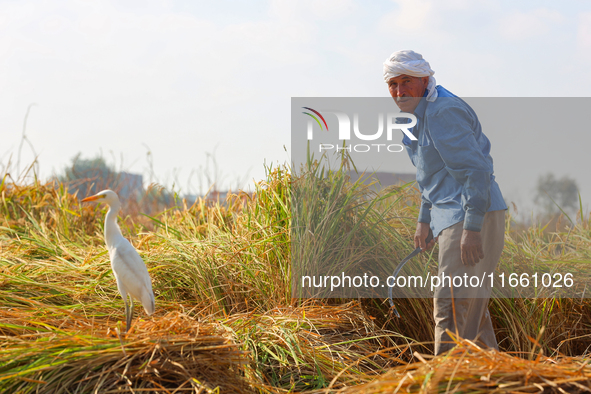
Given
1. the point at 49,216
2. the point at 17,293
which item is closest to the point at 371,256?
the point at 17,293

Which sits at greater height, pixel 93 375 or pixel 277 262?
pixel 277 262

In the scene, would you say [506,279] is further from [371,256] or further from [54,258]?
[54,258]

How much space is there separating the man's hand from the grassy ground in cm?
48

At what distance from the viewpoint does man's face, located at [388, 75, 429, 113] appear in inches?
99.7

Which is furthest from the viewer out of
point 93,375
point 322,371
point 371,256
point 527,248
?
point 527,248

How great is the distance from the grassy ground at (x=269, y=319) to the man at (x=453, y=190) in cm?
34

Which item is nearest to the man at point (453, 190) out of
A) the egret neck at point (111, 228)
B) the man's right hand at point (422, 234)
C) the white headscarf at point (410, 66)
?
the white headscarf at point (410, 66)

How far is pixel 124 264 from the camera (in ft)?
6.17

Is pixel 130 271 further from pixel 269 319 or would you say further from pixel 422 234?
pixel 422 234

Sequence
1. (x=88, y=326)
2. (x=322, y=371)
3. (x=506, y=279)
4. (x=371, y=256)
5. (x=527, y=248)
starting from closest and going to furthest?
(x=88, y=326) < (x=322, y=371) < (x=371, y=256) < (x=506, y=279) < (x=527, y=248)

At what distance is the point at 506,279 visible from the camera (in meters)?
3.25

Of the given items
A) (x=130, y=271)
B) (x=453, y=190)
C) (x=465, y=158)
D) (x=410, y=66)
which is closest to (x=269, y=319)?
(x=130, y=271)

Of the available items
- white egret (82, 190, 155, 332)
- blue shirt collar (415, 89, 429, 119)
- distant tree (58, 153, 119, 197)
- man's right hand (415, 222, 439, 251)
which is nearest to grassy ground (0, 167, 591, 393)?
white egret (82, 190, 155, 332)

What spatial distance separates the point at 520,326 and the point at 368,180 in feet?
4.57
